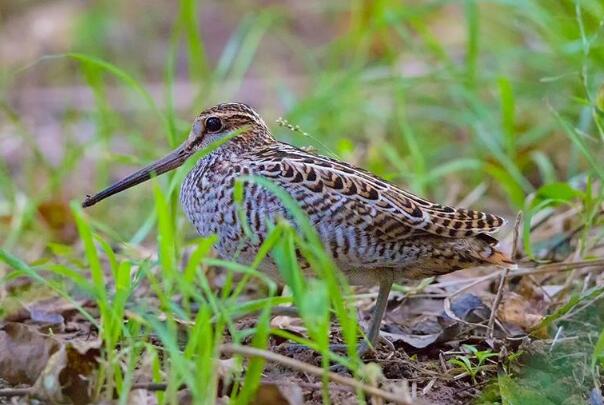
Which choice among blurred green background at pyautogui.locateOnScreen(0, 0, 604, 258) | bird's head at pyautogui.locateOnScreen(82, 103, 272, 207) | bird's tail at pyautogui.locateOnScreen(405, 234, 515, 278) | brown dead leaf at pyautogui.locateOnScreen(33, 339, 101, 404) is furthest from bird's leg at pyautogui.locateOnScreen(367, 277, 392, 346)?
brown dead leaf at pyautogui.locateOnScreen(33, 339, 101, 404)

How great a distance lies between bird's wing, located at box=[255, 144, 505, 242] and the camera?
4.07m

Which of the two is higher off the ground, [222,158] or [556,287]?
[222,158]

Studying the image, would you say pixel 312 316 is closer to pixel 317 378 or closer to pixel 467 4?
pixel 317 378

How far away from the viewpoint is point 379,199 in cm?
410

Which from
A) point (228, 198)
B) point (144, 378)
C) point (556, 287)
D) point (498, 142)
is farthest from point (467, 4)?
point (144, 378)

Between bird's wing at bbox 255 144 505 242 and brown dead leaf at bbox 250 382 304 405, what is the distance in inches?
33.9

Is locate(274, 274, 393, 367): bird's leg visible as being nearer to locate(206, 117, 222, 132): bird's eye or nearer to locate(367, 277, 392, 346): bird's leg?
locate(367, 277, 392, 346): bird's leg

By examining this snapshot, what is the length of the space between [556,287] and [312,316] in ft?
7.13

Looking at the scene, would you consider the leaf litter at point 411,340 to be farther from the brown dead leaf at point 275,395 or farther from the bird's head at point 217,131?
the bird's head at point 217,131

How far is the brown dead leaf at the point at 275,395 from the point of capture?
11.0 ft

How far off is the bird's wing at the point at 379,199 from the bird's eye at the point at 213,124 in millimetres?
510

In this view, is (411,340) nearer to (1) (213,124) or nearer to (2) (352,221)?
(2) (352,221)

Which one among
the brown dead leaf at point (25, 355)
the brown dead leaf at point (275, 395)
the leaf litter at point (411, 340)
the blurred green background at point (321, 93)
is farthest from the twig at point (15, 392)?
the blurred green background at point (321, 93)

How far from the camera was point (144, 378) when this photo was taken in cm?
346
